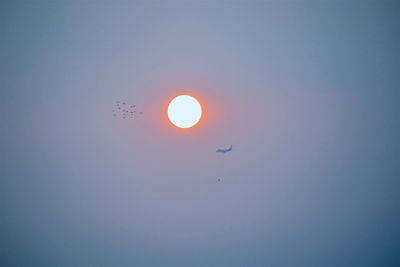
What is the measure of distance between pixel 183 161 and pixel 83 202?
101 cm

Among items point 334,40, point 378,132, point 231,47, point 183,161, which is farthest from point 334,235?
point 231,47

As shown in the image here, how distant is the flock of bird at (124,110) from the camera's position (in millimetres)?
1826

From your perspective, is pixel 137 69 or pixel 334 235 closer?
A: pixel 137 69

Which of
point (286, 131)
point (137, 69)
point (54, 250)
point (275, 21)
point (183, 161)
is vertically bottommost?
point (54, 250)

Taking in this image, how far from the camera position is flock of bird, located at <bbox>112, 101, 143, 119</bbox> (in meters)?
1.83

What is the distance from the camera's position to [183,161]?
1.90 m

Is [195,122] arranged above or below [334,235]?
above

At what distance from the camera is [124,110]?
1.83 meters

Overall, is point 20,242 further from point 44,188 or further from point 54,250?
point 44,188

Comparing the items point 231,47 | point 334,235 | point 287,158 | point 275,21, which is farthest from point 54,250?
point 275,21

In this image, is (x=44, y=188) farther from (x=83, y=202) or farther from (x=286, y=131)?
(x=286, y=131)

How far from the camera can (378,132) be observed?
6.28 feet

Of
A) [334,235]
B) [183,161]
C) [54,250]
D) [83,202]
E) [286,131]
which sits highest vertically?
[286,131]

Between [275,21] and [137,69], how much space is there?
1313 millimetres
